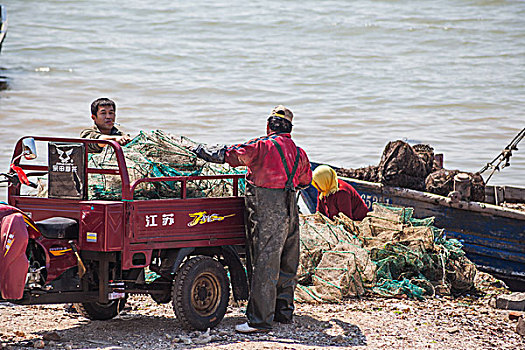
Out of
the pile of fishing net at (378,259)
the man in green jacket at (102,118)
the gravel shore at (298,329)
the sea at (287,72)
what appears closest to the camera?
the gravel shore at (298,329)

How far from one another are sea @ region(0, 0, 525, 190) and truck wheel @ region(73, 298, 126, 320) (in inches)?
343

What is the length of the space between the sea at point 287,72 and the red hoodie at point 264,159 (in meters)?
8.15

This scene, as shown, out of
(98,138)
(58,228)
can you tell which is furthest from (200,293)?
(98,138)

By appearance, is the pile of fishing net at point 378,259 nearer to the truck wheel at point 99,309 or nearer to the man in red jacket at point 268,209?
the man in red jacket at point 268,209

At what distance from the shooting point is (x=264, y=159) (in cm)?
653

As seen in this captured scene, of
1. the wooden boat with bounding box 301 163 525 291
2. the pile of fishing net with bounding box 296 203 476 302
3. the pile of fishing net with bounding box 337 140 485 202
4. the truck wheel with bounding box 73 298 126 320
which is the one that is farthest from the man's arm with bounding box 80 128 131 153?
the wooden boat with bounding box 301 163 525 291

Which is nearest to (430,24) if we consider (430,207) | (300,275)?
(430,207)

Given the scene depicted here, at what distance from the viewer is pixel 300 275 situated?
8.34 metres

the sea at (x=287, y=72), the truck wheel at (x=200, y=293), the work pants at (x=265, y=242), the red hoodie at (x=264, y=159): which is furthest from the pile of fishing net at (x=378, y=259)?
the sea at (x=287, y=72)

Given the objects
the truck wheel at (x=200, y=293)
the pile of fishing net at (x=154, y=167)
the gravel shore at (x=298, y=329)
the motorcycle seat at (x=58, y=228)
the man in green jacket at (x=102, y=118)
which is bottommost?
the gravel shore at (x=298, y=329)

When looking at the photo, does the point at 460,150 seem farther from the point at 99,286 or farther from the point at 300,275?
the point at 99,286

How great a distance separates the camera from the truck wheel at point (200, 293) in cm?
638

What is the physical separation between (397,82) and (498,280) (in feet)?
74.7

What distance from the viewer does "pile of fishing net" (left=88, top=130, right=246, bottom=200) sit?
656 cm
